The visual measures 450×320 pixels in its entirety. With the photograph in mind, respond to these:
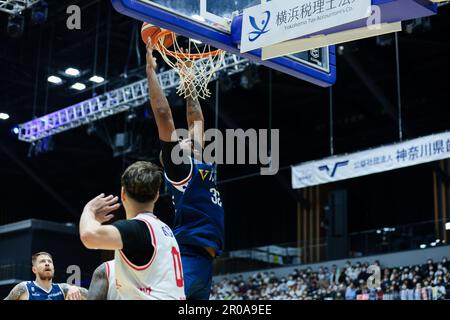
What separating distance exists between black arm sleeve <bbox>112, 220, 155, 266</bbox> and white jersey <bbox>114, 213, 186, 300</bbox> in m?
0.02

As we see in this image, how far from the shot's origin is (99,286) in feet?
12.1

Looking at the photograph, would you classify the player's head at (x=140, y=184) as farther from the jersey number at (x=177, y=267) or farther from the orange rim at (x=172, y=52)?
the orange rim at (x=172, y=52)

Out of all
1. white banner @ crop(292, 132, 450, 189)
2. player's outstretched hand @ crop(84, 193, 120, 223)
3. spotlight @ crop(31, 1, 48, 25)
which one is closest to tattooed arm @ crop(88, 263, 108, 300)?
player's outstretched hand @ crop(84, 193, 120, 223)

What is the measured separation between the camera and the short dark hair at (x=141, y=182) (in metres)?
3.57

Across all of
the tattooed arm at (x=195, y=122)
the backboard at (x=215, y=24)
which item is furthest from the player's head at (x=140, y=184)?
the backboard at (x=215, y=24)

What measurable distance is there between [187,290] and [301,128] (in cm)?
2198

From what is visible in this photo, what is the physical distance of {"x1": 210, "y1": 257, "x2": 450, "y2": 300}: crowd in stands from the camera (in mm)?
17203

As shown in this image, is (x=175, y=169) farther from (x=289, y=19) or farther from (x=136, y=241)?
(x=289, y=19)

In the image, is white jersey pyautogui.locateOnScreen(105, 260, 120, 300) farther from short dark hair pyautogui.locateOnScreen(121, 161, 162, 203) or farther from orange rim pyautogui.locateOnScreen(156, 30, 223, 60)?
orange rim pyautogui.locateOnScreen(156, 30, 223, 60)

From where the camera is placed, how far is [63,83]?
75.3 feet

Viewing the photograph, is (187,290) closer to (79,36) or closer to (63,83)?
(79,36)

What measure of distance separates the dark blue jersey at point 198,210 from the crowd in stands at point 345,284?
39.8 ft

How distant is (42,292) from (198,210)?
292cm
